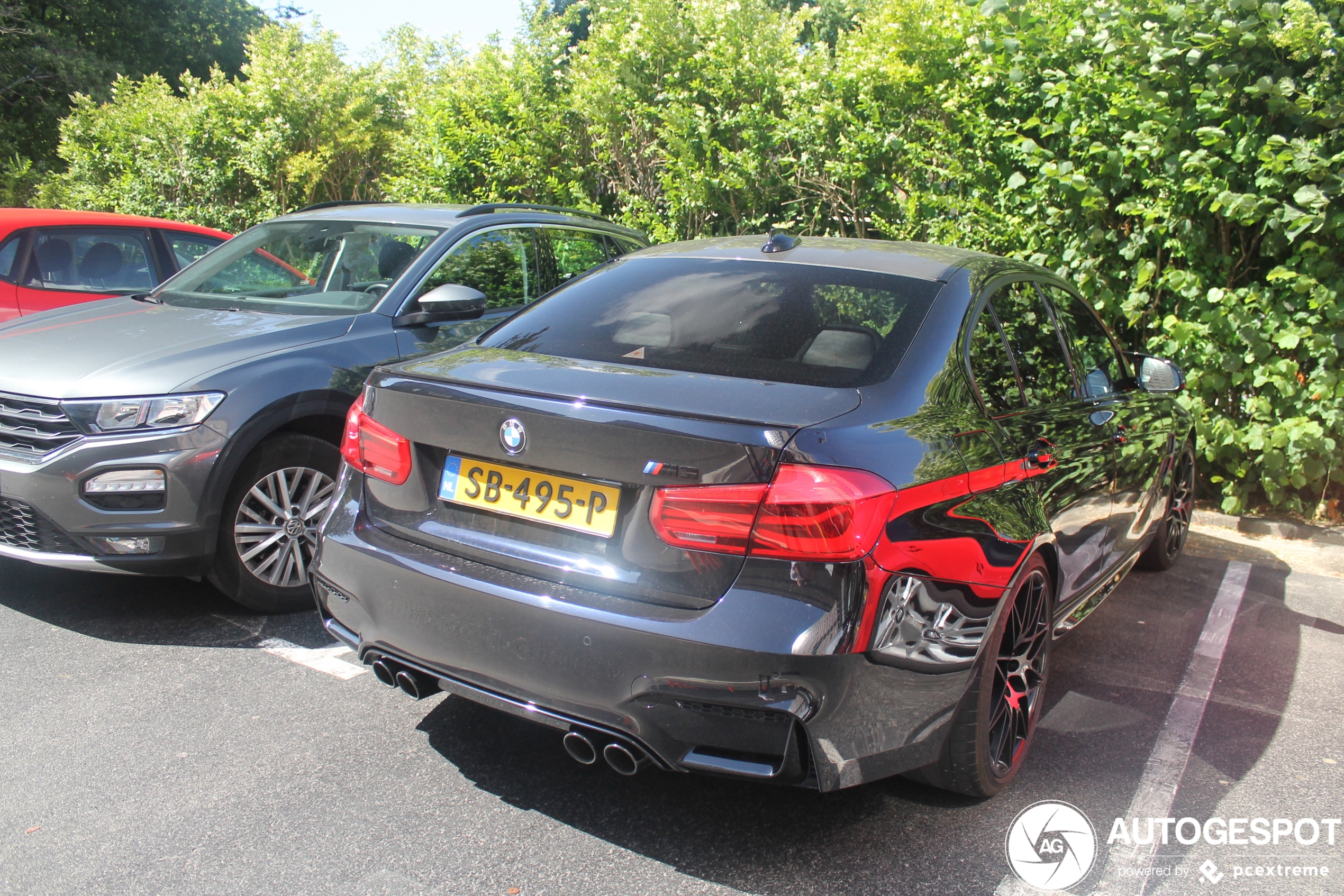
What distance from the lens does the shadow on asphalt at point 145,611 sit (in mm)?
3924

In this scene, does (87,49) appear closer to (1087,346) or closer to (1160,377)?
(1087,346)

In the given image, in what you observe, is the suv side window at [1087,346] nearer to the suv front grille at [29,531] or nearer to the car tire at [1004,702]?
the car tire at [1004,702]

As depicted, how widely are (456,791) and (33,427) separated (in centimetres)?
225

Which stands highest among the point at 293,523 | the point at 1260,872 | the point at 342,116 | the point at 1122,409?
the point at 342,116

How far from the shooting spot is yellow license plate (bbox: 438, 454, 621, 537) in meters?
2.41

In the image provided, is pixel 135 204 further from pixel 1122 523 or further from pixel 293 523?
pixel 1122 523

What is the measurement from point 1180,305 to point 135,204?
602 inches

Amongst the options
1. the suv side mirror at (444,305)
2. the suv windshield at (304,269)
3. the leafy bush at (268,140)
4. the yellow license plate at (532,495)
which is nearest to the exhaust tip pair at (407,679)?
the yellow license plate at (532,495)

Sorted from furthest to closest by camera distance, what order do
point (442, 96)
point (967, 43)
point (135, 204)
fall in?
1. point (135, 204)
2. point (442, 96)
3. point (967, 43)

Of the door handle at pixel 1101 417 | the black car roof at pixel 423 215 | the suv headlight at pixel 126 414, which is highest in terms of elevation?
the black car roof at pixel 423 215

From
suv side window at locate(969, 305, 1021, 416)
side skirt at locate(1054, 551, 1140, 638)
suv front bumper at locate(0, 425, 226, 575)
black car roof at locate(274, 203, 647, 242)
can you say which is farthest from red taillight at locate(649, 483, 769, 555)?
black car roof at locate(274, 203, 647, 242)

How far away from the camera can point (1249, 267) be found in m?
5.96

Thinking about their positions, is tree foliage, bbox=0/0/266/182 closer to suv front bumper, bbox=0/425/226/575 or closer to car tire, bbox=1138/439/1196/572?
suv front bumper, bbox=0/425/226/575

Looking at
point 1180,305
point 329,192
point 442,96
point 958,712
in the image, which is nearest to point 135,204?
point 329,192
